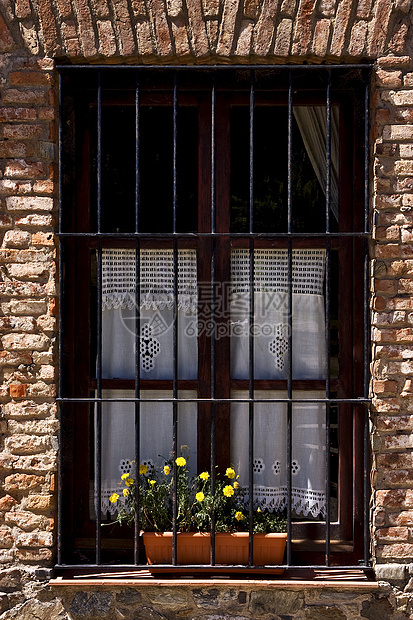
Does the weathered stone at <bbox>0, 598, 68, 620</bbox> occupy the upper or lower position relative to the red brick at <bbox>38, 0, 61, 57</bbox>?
lower

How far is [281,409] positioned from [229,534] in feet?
2.09

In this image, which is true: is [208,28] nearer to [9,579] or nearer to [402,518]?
[402,518]

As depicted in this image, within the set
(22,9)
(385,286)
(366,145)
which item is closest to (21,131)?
(22,9)

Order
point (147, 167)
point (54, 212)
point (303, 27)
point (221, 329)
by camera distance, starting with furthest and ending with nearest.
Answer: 1. point (147, 167)
2. point (221, 329)
3. point (54, 212)
4. point (303, 27)

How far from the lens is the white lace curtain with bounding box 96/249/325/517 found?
2.80 metres

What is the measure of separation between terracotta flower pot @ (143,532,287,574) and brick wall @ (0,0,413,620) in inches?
8.7

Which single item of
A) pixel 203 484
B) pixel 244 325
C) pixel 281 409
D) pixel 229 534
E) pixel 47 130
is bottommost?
pixel 229 534

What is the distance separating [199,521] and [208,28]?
2214 millimetres

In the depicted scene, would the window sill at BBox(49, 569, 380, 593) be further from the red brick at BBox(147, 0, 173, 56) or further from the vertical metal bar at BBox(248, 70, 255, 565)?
the red brick at BBox(147, 0, 173, 56)

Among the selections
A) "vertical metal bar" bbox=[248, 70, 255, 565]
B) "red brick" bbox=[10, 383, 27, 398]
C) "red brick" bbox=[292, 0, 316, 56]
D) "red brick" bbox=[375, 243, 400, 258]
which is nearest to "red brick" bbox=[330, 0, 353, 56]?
"red brick" bbox=[292, 0, 316, 56]

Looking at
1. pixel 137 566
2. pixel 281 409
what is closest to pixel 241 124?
pixel 281 409

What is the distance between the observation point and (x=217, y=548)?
2570 millimetres

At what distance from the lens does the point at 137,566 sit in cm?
252

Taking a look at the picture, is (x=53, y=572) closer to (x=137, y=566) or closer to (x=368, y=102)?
(x=137, y=566)
